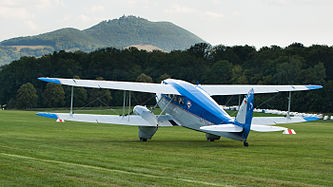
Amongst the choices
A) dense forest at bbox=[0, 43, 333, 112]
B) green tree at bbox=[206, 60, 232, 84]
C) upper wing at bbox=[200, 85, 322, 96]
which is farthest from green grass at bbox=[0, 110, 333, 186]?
green tree at bbox=[206, 60, 232, 84]

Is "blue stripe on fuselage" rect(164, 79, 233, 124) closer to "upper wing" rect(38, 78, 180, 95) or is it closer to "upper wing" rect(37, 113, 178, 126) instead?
"upper wing" rect(38, 78, 180, 95)

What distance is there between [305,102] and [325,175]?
68.1 metres

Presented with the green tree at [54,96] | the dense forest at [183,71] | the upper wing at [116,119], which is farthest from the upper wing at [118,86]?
the green tree at [54,96]

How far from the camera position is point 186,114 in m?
21.8

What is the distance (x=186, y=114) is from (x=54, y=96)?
83.8 meters

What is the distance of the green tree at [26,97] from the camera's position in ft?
336

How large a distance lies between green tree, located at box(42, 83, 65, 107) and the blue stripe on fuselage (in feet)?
269

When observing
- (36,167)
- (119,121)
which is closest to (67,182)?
(36,167)

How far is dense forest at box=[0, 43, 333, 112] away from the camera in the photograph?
8388 centimetres

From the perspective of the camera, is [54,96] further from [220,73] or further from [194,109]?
[194,109]

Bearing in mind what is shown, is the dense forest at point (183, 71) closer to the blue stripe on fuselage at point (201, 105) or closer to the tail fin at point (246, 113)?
the blue stripe on fuselage at point (201, 105)

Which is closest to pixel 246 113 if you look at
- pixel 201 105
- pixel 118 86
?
pixel 201 105

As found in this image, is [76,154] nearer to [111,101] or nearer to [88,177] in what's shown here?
[88,177]

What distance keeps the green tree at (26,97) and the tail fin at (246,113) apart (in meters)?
89.1
